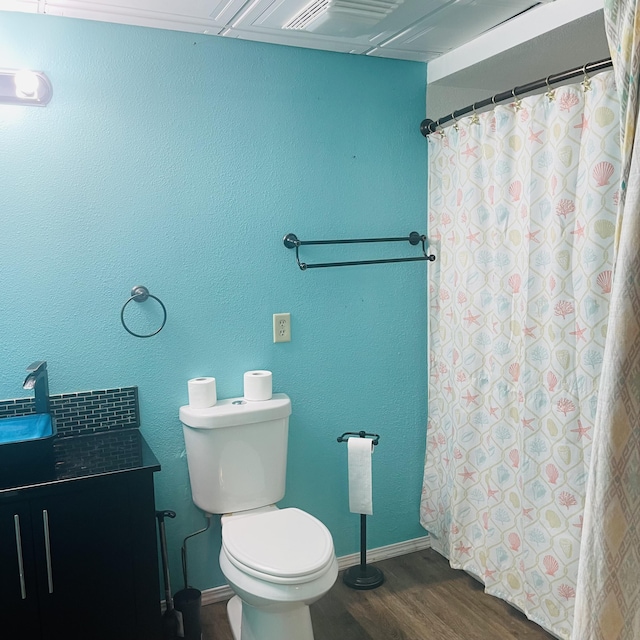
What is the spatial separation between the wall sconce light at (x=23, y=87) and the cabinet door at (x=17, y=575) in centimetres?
127

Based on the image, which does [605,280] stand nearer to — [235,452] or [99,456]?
[235,452]

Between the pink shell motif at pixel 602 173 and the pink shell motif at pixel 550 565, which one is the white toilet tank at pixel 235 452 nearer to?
the pink shell motif at pixel 550 565

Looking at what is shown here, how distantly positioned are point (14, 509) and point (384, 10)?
192 cm

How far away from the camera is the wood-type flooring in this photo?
2252 mm

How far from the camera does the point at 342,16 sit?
204cm

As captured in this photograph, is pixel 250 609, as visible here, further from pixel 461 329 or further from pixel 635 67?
pixel 635 67

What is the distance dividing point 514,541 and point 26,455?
5.70 ft

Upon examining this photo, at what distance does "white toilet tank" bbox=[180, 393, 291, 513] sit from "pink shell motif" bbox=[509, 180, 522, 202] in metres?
1.14

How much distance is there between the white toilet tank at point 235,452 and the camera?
7.36ft

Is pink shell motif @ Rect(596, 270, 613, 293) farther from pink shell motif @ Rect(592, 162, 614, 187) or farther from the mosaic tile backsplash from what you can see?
the mosaic tile backsplash

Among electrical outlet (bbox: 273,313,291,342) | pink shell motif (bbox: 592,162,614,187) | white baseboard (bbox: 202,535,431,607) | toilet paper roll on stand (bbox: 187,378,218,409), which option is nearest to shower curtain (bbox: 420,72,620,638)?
pink shell motif (bbox: 592,162,614,187)

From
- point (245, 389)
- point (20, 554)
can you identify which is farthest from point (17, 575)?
point (245, 389)

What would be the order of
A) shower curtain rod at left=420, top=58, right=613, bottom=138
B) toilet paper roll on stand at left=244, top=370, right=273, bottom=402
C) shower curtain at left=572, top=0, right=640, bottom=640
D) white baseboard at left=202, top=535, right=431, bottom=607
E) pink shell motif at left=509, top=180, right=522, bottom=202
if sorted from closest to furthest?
shower curtain at left=572, top=0, right=640, bottom=640 → shower curtain rod at left=420, top=58, right=613, bottom=138 → pink shell motif at left=509, top=180, right=522, bottom=202 → toilet paper roll on stand at left=244, top=370, right=273, bottom=402 → white baseboard at left=202, top=535, right=431, bottom=607

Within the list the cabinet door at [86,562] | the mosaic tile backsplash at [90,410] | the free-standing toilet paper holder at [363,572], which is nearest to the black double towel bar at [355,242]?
the free-standing toilet paper holder at [363,572]
